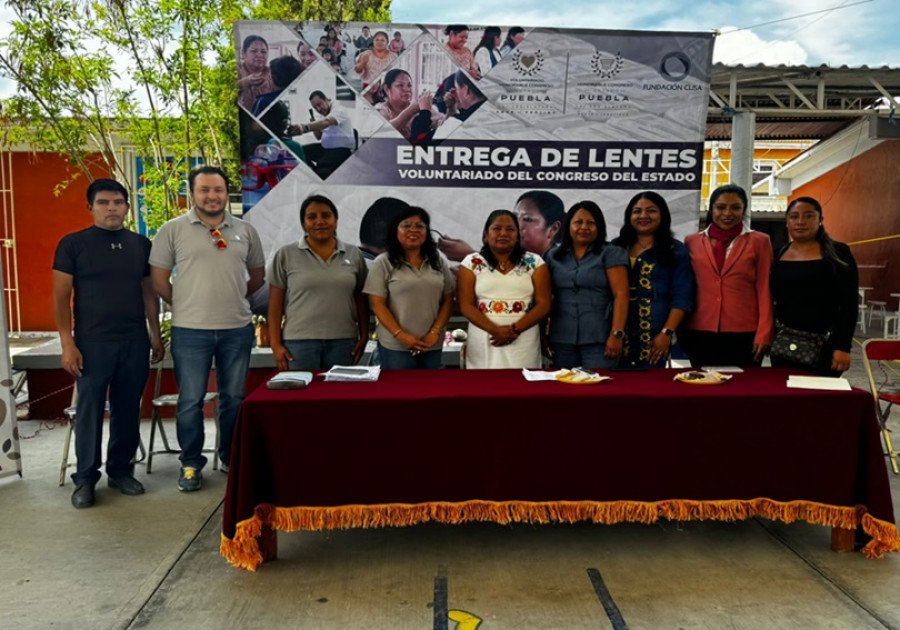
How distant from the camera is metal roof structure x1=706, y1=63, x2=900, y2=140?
9.58 metres

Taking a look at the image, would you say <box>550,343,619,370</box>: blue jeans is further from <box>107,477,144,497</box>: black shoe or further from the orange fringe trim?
<box>107,477,144,497</box>: black shoe

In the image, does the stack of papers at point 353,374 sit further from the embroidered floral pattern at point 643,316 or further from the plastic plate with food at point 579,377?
the embroidered floral pattern at point 643,316

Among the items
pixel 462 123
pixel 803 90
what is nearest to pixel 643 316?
pixel 462 123

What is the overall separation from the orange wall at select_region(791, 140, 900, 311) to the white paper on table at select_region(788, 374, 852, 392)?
10910 mm

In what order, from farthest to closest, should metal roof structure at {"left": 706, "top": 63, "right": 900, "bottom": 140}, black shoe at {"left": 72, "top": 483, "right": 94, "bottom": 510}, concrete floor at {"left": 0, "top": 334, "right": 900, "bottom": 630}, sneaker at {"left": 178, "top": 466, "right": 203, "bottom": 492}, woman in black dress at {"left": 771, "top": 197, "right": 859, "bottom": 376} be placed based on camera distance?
metal roof structure at {"left": 706, "top": 63, "right": 900, "bottom": 140}
sneaker at {"left": 178, "top": 466, "right": 203, "bottom": 492}
black shoe at {"left": 72, "top": 483, "right": 94, "bottom": 510}
woman in black dress at {"left": 771, "top": 197, "right": 859, "bottom": 376}
concrete floor at {"left": 0, "top": 334, "right": 900, "bottom": 630}

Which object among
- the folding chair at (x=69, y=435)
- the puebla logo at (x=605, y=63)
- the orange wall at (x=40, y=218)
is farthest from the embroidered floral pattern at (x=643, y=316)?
the orange wall at (x=40, y=218)

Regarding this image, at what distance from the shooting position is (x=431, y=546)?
278 cm

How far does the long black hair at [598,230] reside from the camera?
11.0 ft

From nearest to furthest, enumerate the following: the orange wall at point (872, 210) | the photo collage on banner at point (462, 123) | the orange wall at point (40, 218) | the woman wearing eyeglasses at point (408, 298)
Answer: the woman wearing eyeglasses at point (408, 298) < the photo collage on banner at point (462, 123) < the orange wall at point (40, 218) < the orange wall at point (872, 210)

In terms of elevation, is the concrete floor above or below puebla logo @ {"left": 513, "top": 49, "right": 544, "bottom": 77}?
below

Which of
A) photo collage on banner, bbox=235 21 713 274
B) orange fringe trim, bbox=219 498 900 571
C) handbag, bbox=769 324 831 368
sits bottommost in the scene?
orange fringe trim, bbox=219 498 900 571

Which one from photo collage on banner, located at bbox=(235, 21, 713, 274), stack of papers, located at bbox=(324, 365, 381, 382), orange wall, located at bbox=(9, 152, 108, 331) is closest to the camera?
stack of papers, located at bbox=(324, 365, 381, 382)

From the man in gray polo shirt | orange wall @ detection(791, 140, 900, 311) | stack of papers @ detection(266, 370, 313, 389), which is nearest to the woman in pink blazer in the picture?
stack of papers @ detection(266, 370, 313, 389)

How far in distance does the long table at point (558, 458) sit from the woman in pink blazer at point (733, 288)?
0.74m
